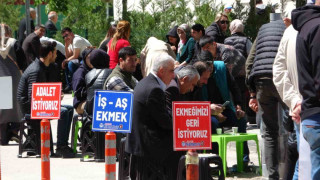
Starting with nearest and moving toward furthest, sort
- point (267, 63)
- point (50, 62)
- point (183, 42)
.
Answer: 1. point (267, 63)
2. point (50, 62)
3. point (183, 42)

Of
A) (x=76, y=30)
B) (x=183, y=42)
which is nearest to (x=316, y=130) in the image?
(x=183, y=42)

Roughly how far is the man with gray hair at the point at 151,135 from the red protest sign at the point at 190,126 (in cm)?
98

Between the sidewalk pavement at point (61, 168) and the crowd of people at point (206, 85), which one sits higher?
the crowd of people at point (206, 85)

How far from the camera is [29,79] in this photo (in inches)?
533

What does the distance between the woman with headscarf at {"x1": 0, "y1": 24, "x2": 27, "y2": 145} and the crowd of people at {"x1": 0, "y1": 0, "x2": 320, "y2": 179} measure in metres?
0.02

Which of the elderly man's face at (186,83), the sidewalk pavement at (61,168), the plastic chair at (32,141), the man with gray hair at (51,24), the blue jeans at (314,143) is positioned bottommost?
the sidewalk pavement at (61,168)

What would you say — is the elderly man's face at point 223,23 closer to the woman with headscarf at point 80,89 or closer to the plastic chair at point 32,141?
the woman with headscarf at point 80,89

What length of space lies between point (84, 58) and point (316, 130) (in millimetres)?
7648

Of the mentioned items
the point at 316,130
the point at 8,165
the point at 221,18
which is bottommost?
the point at 8,165

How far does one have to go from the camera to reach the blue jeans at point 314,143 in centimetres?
675

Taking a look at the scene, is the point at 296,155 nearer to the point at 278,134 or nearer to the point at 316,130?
the point at 278,134

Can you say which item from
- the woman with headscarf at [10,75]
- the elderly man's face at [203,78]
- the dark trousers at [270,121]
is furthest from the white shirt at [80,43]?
the dark trousers at [270,121]

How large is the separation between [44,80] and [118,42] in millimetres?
1478

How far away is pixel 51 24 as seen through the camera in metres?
25.0
